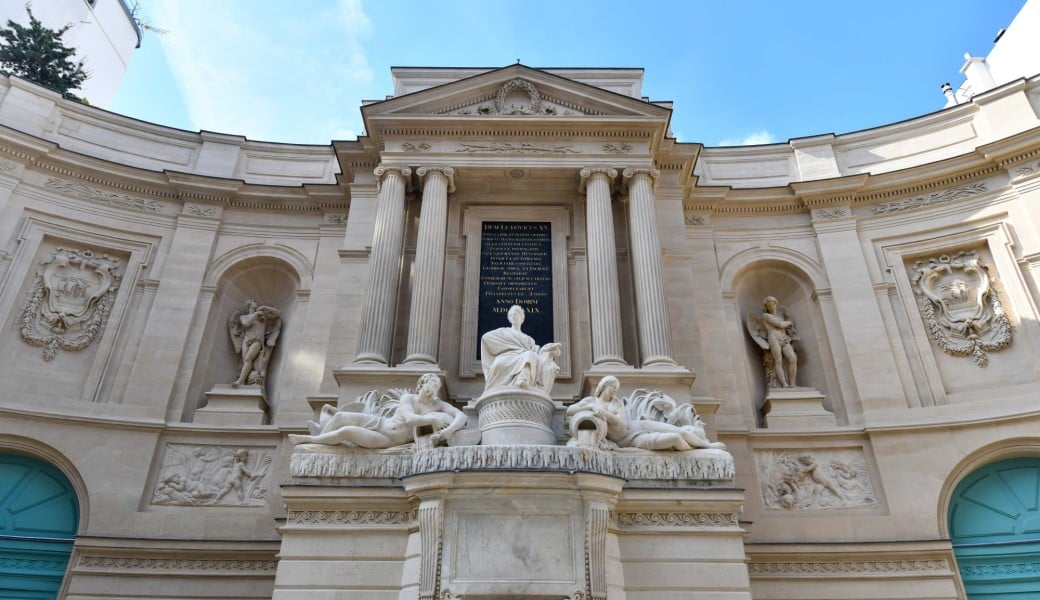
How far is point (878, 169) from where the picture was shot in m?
16.5

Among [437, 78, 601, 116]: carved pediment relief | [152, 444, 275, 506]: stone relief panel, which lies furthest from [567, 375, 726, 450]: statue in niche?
[437, 78, 601, 116]: carved pediment relief

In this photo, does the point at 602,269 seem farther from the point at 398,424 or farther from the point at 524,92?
the point at 398,424

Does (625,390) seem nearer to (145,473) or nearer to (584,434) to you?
(584,434)


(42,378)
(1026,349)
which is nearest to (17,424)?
(42,378)

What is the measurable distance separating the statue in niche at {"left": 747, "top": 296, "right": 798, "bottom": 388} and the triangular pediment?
5.19 m

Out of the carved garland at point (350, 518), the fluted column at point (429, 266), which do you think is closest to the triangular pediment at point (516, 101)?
the fluted column at point (429, 266)

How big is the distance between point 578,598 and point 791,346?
986 centimetres

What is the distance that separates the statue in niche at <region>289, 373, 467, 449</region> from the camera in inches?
340

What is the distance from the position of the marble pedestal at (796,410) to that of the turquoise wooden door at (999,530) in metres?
2.60

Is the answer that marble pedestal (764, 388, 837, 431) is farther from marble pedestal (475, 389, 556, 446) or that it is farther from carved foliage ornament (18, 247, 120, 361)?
carved foliage ornament (18, 247, 120, 361)

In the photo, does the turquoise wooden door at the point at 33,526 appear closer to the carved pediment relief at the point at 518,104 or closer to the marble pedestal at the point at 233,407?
the marble pedestal at the point at 233,407

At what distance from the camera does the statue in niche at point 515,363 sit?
912 cm

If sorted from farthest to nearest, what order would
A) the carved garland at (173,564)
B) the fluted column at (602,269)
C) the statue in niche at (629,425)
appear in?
the fluted column at (602,269)
the carved garland at (173,564)
the statue in niche at (629,425)

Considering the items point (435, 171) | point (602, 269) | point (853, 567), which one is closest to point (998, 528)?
point (853, 567)
